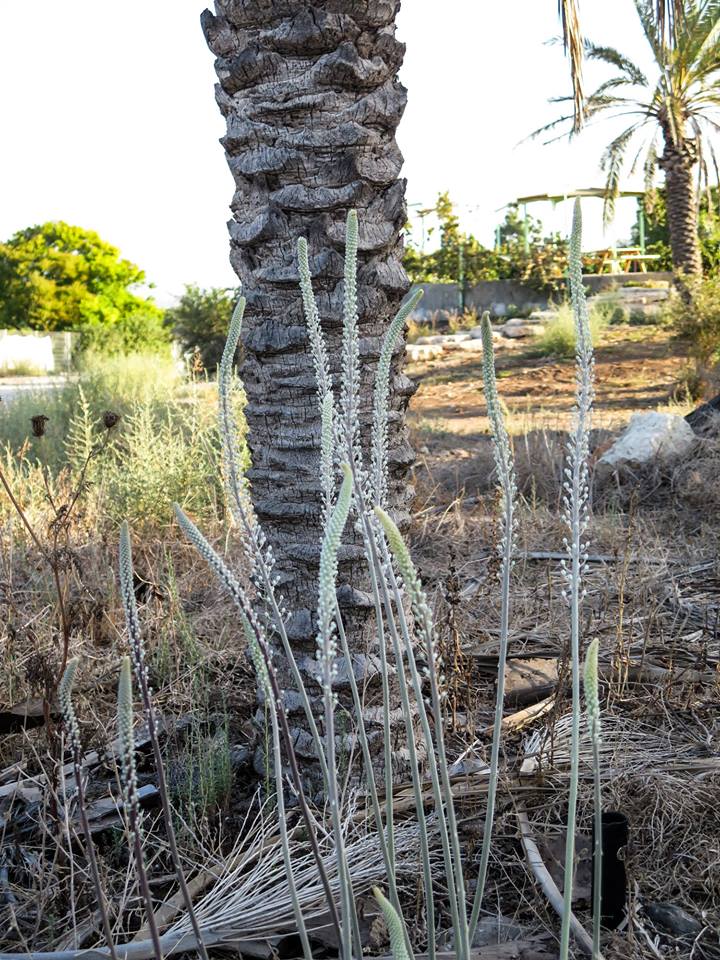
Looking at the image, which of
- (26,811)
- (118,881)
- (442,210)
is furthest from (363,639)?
(442,210)

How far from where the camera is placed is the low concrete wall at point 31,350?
108 ft

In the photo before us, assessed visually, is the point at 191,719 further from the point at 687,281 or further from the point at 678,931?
the point at 687,281

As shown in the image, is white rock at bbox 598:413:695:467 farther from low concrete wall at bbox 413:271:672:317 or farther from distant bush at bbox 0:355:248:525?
low concrete wall at bbox 413:271:672:317

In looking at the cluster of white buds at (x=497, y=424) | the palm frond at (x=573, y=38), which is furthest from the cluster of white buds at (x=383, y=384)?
the palm frond at (x=573, y=38)

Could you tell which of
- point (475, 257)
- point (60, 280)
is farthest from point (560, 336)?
point (60, 280)

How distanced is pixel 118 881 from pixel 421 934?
80 centimetres

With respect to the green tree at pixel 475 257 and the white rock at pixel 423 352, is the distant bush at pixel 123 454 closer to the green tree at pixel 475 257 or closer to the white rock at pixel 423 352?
the white rock at pixel 423 352

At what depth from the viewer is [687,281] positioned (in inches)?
588

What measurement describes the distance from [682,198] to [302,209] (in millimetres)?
18132

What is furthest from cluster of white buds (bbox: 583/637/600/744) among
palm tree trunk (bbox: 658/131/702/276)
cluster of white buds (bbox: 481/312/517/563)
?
palm tree trunk (bbox: 658/131/702/276)

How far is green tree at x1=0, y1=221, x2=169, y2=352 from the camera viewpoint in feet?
143

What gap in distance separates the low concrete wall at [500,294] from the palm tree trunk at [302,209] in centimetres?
2194

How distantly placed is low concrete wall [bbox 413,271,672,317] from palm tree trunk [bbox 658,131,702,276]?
5.22m

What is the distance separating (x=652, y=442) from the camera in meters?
6.88
